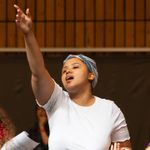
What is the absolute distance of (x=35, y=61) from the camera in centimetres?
249

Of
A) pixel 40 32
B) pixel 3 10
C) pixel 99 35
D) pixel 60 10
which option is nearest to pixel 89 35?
pixel 99 35

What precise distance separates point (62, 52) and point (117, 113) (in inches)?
111

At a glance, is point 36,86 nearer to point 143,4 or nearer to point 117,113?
point 117,113

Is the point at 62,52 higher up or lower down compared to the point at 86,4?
lower down

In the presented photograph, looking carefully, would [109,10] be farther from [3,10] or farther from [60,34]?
[3,10]

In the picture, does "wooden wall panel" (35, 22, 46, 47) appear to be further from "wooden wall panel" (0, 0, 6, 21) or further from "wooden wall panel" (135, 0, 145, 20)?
"wooden wall panel" (135, 0, 145, 20)

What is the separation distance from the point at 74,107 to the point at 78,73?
20 centimetres

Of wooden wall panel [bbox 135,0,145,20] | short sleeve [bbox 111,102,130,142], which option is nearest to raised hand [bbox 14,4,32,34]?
short sleeve [bbox 111,102,130,142]

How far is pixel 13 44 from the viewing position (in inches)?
219

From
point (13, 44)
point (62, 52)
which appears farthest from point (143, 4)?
point (13, 44)

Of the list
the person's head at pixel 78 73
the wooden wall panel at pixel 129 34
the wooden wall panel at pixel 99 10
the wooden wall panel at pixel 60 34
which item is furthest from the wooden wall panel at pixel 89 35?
the person's head at pixel 78 73

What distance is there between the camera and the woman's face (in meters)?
2.70

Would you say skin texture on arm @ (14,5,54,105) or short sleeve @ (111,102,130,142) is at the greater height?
skin texture on arm @ (14,5,54,105)

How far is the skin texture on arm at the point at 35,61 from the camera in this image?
7.93 ft
